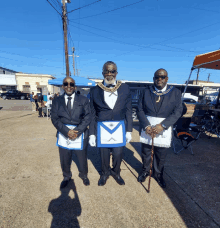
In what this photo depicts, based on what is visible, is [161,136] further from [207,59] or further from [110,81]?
[207,59]

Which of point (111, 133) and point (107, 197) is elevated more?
point (111, 133)

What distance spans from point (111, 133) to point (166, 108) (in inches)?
37.5

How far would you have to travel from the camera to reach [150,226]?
Answer: 1610mm

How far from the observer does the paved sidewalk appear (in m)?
1.68

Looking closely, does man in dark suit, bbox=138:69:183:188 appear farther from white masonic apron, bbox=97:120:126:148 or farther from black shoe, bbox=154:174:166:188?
white masonic apron, bbox=97:120:126:148

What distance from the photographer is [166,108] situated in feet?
6.89

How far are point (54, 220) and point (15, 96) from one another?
29.3 meters

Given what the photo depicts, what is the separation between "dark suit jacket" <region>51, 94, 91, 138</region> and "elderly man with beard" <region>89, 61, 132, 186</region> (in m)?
0.12

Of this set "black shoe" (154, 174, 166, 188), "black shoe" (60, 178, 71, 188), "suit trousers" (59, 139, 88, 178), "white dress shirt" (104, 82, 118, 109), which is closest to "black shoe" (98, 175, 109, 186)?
"suit trousers" (59, 139, 88, 178)

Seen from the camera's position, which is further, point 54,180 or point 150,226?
point 54,180

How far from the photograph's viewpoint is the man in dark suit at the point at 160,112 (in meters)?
2.07

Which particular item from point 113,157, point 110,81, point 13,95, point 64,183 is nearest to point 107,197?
point 113,157

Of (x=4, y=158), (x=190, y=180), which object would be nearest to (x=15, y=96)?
(x=4, y=158)

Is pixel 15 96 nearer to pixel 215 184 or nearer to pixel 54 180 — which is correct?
pixel 54 180
